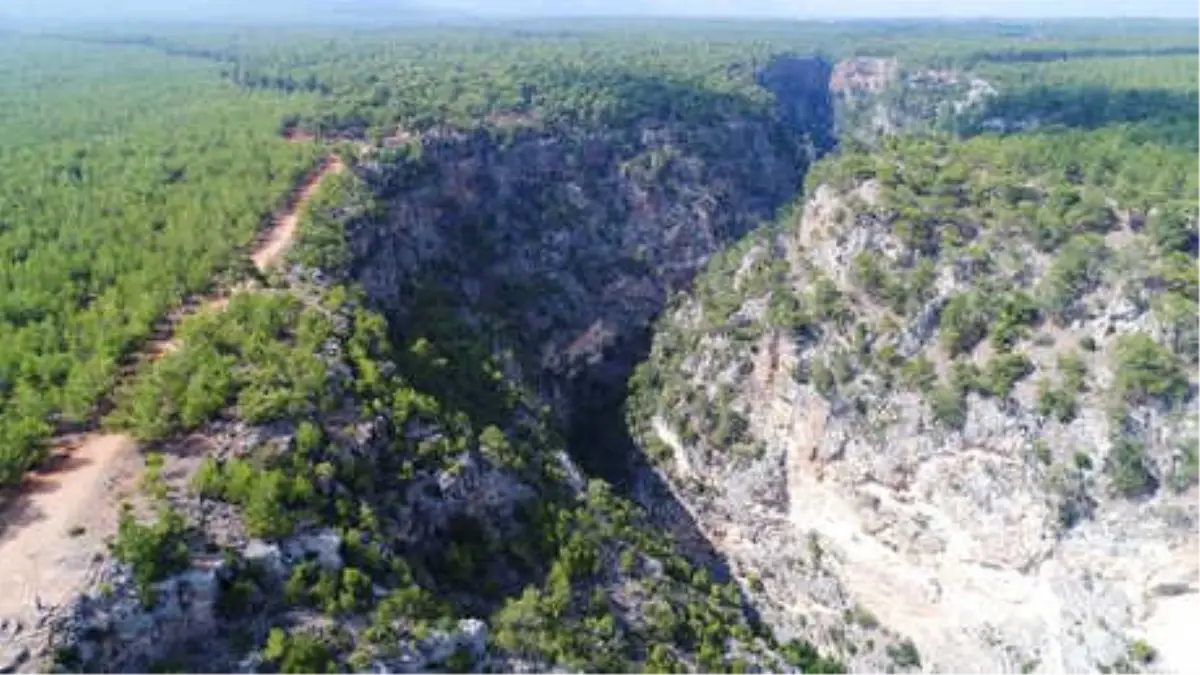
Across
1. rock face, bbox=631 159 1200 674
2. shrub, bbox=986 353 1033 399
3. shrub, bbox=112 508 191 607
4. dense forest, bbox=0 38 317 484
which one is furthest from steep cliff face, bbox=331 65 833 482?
shrub, bbox=112 508 191 607

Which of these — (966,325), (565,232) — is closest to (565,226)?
(565,232)

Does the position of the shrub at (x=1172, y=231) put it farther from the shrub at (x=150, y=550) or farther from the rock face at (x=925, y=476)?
the shrub at (x=150, y=550)

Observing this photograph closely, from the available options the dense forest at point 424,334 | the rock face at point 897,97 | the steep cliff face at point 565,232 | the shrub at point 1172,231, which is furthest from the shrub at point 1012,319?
the rock face at point 897,97

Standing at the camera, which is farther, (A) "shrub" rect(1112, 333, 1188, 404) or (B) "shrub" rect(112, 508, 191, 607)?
(A) "shrub" rect(1112, 333, 1188, 404)

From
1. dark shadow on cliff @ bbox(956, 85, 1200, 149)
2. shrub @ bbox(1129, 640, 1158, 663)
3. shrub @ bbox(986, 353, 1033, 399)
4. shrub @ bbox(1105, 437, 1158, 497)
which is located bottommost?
shrub @ bbox(1129, 640, 1158, 663)

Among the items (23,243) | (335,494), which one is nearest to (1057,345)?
(335,494)

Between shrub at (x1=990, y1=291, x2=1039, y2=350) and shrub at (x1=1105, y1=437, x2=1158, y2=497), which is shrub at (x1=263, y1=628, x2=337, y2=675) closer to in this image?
shrub at (x1=1105, y1=437, x2=1158, y2=497)

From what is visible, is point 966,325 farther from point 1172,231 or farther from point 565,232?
point 565,232

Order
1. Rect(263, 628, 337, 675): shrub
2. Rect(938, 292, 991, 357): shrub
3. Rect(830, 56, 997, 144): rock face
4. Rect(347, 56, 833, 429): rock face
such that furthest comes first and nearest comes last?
1. Rect(830, 56, 997, 144): rock face
2. Rect(347, 56, 833, 429): rock face
3. Rect(938, 292, 991, 357): shrub
4. Rect(263, 628, 337, 675): shrub

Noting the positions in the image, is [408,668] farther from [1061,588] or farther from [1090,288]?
[1090,288]
